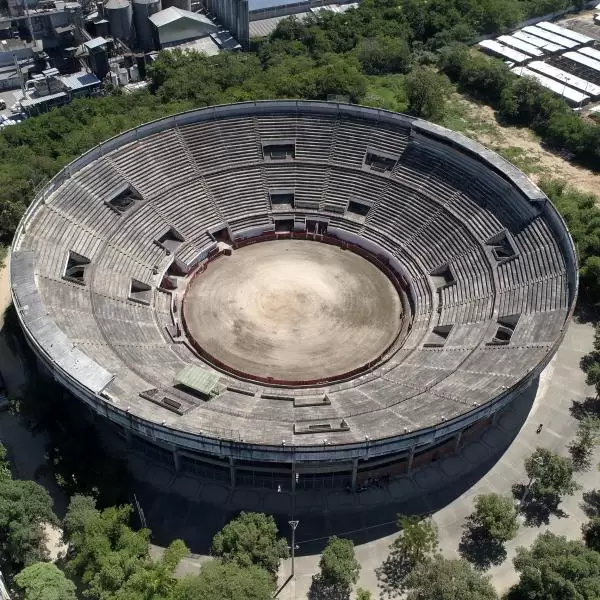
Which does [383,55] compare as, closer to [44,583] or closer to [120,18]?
[120,18]

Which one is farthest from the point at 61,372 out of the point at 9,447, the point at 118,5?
the point at 118,5

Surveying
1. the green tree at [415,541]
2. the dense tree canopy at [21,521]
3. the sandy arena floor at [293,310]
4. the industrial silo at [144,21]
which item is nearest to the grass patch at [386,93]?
the sandy arena floor at [293,310]

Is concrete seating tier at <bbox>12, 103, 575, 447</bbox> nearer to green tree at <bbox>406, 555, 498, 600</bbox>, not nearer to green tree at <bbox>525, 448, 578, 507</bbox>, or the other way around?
green tree at <bbox>525, 448, 578, 507</bbox>

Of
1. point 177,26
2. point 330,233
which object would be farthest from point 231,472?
point 177,26

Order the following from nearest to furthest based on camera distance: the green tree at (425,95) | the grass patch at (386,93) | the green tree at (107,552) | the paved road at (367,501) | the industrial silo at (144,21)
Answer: the green tree at (107,552) < the paved road at (367,501) < the green tree at (425,95) < the grass patch at (386,93) < the industrial silo at (144,21)

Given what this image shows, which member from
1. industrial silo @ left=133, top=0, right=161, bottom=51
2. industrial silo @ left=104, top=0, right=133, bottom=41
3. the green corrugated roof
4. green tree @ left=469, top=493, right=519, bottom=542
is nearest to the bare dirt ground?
green tree @ left=469, top=493, right=519, bottom=542

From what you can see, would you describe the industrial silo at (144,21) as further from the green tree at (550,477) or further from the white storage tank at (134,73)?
the green tree at (550,477)

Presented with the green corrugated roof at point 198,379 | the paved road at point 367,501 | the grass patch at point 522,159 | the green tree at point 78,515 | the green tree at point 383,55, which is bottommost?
the paved road at point 367,501
